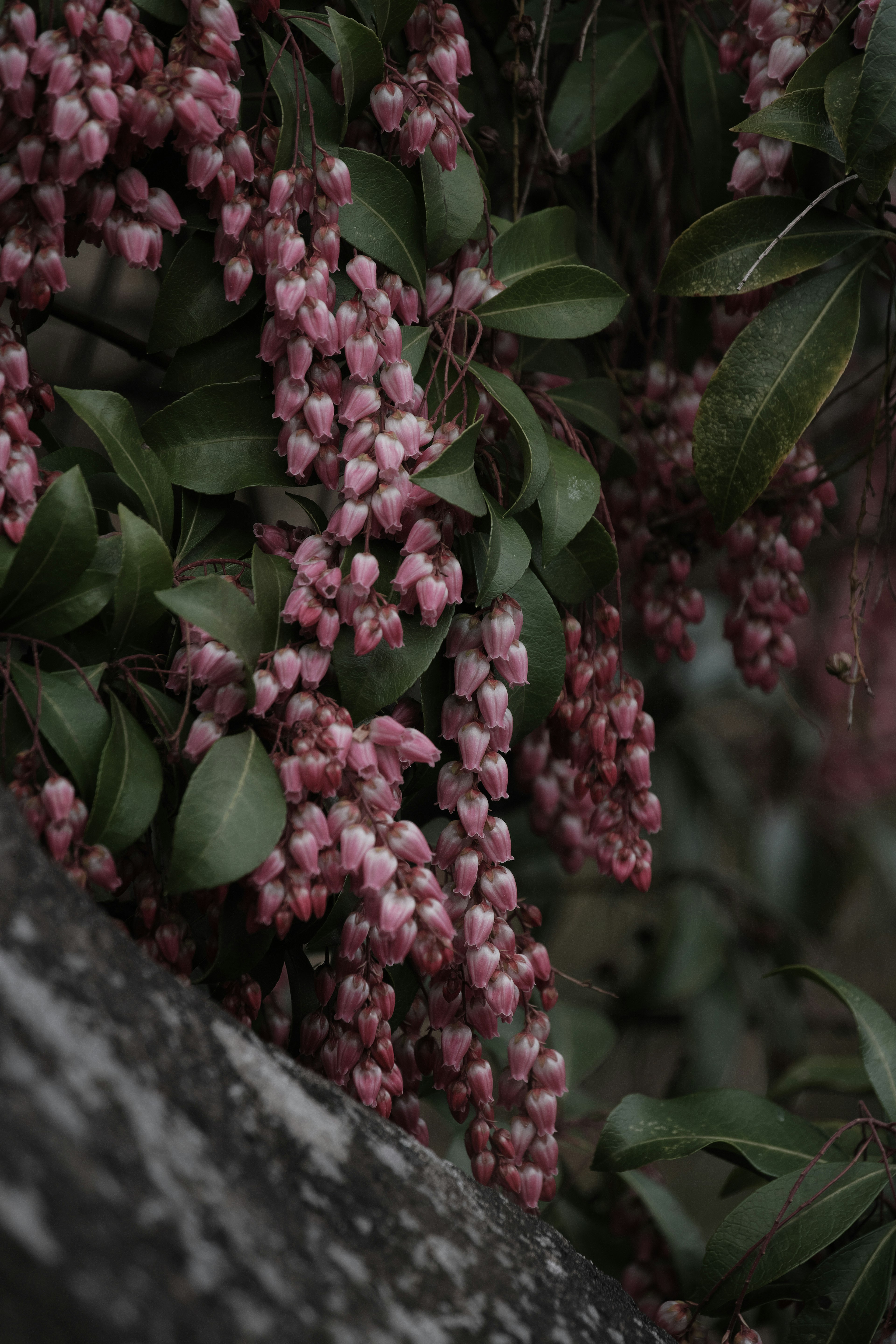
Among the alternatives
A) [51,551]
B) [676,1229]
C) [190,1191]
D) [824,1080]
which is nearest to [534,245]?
[51,551]

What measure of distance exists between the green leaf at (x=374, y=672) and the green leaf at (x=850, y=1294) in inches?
29.5

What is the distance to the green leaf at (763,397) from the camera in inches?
41.7

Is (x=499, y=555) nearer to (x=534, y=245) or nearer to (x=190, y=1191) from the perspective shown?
(x=534, y=245)

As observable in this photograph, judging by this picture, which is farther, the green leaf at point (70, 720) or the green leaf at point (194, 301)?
the green leaf at point (194, 301)

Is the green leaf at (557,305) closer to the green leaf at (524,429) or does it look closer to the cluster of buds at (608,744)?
the green leaf at (524,429)

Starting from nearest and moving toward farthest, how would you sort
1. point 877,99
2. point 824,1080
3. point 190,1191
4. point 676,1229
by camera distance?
point 190,1191
point 877,99
point 676,1229
point 824,1080

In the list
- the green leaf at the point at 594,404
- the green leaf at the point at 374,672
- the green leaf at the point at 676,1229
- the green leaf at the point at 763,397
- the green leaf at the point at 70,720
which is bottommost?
the green leaf at the point at 676,1229

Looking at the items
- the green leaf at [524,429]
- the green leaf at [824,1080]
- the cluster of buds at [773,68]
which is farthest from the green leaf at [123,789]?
the green leaf at [824,1080]

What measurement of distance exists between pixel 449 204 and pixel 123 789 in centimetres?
63

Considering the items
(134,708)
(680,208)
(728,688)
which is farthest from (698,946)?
(134,708)

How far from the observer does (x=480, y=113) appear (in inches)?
54.3

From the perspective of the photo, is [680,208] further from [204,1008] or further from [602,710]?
[204,1008]

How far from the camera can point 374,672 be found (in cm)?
88

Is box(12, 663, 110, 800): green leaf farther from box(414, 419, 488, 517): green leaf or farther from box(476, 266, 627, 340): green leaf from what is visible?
box(476, 266, 627, 340): green leaf
